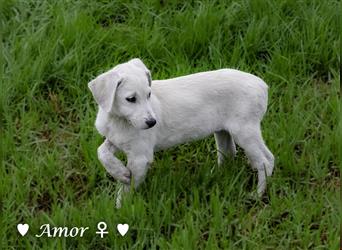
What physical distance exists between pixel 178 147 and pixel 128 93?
103cm

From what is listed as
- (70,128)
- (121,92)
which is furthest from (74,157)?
(121,92)

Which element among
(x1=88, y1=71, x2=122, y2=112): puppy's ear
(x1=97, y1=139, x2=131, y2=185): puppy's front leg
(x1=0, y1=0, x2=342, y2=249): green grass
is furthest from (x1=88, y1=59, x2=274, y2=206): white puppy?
(x1=0, y1=0, x2=342, y2=249): green grass

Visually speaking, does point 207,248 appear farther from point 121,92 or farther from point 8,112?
point 8,112

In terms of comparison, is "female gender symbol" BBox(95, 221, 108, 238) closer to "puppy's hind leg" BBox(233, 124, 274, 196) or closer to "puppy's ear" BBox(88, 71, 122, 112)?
"puppy's ear" BBox(88, 71, 122, 112)

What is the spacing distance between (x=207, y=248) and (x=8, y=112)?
6.19ft

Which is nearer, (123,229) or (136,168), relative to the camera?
(123,229)

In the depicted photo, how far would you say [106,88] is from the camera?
4.29 m

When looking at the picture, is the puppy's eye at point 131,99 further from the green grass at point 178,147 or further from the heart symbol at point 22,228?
the heart symbol at point 22,228

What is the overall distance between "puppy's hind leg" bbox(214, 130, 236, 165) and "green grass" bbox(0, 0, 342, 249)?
0.25 feet

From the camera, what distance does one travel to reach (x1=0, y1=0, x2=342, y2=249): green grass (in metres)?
4.54

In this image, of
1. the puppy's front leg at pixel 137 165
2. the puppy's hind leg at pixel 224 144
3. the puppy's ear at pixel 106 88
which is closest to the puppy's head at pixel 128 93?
the puppy's ear at pixel 106 88

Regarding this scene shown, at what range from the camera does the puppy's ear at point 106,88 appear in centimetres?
427

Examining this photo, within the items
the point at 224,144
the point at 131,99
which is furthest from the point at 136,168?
the point at 224,144

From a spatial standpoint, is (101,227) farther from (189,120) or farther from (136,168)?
(189,120)
